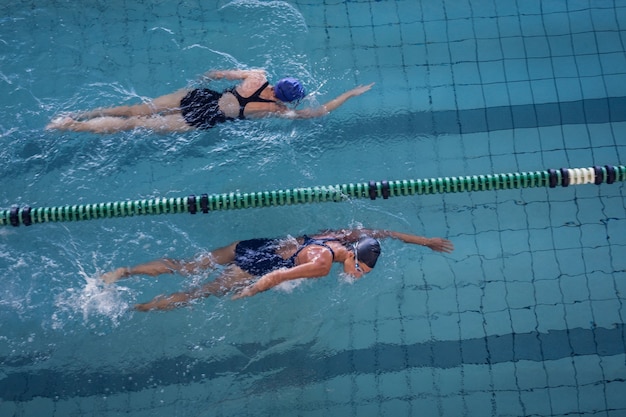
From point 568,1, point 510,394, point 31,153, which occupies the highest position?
point 568,1

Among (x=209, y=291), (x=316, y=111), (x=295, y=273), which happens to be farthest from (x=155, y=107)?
(x=295, y=273)

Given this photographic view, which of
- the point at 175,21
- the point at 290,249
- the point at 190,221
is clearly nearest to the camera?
the point at 290,249

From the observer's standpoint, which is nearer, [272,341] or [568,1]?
[272,341]

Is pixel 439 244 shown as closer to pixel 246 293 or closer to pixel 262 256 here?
pixel 262 256

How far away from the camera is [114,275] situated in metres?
4.84

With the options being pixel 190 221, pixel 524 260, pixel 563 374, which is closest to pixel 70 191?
pixel 190 221

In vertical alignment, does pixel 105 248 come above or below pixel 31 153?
below

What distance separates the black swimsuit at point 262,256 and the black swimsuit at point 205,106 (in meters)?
0.99

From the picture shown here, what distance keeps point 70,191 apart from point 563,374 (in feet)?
12.0

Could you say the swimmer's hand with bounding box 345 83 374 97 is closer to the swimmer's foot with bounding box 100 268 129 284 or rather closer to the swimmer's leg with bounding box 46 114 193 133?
the swimmer's leg with bounding box 46 114 193 133

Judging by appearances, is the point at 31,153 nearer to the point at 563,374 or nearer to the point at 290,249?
the point at 290,249

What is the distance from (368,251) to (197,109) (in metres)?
1.67

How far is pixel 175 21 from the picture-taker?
5863mm

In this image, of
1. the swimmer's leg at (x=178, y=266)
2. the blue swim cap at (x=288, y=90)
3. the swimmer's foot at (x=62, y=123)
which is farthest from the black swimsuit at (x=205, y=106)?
the swimmer's leg at (x=178, y=266)
